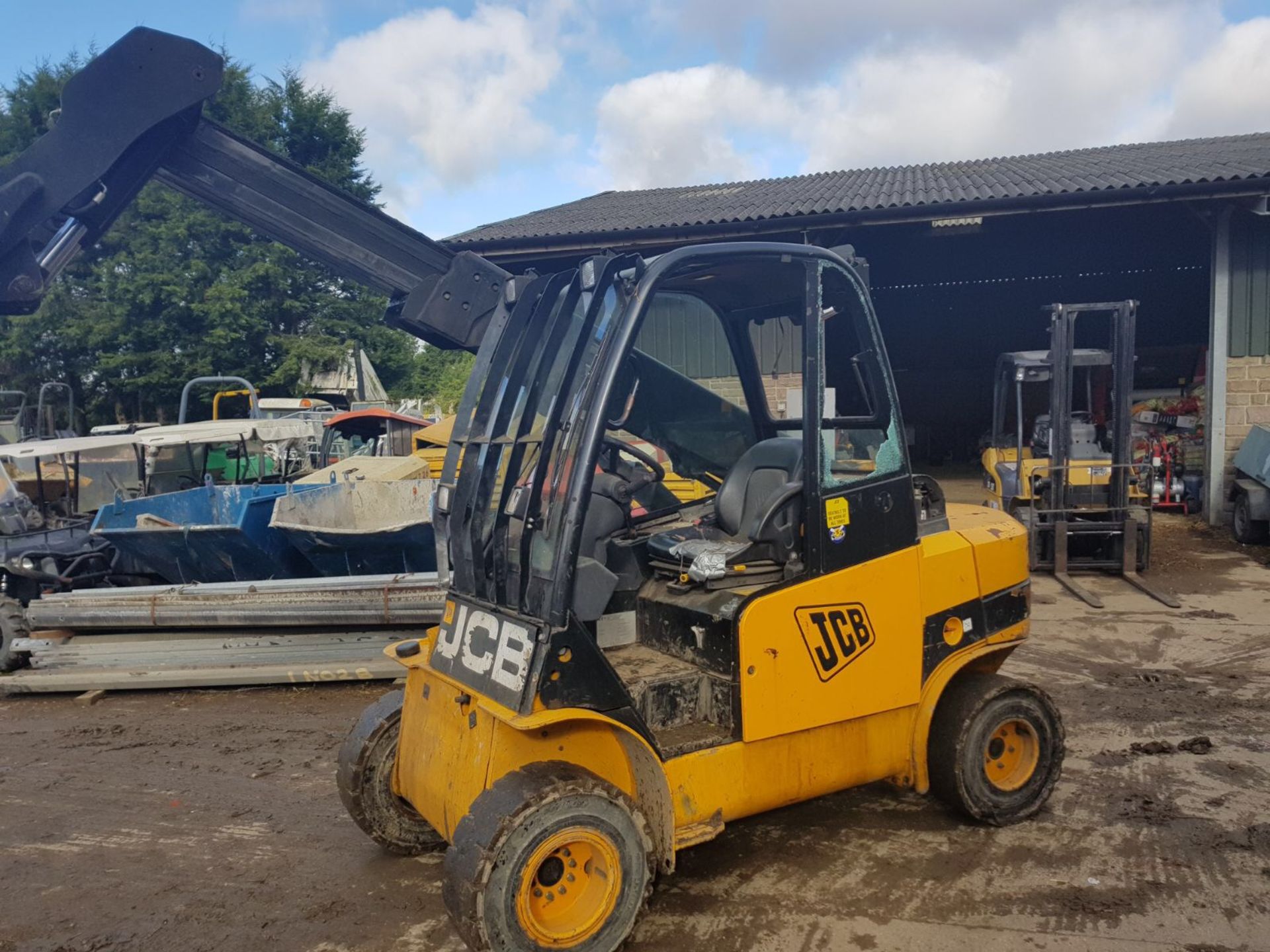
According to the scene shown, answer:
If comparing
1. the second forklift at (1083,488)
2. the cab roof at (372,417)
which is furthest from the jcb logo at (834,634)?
the cab roof at (372,417)

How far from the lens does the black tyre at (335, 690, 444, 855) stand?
355cm

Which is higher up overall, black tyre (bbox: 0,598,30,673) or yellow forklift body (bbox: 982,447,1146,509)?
yellow forklift body (bbox: 982,447,1146,509)

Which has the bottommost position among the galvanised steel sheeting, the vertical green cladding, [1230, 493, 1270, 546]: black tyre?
the galvanised steel sheeting

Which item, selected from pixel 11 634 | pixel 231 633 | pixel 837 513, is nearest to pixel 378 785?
pixel 837 513

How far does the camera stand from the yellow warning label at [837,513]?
3.32 meters

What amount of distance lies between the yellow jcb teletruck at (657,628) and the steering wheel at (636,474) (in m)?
0.01

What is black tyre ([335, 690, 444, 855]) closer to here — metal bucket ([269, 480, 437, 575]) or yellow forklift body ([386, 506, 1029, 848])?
yellow forklift body ([386, 506, 1029, 848])

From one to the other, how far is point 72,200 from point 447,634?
2346 mm

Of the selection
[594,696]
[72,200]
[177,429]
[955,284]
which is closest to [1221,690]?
[594,696]

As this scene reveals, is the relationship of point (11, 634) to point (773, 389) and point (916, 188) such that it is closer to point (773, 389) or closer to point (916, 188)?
point (773, 389)

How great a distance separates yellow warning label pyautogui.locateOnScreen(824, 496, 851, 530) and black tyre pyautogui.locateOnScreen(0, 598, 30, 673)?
6329mm

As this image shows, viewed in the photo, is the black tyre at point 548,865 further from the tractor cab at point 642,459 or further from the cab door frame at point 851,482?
the cab door frame at point 851,482

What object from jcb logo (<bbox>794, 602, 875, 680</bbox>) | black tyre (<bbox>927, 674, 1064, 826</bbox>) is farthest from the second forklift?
jcb logo (<bbox>794, 602, 875, 680</bbox>)

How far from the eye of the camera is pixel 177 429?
35.5 ft
